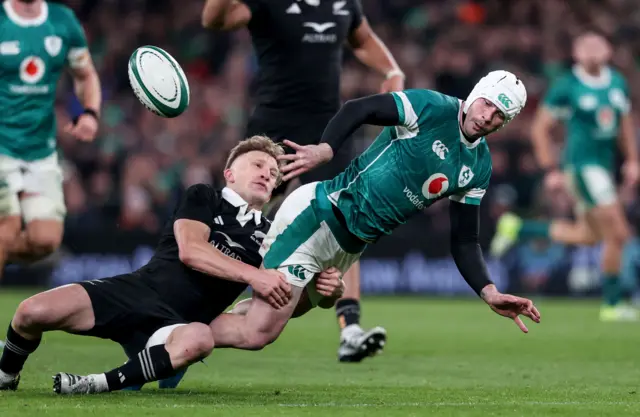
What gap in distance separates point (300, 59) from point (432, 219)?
8.54m

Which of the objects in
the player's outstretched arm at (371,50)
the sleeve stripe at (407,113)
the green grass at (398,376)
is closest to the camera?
the green grass at (398,376)

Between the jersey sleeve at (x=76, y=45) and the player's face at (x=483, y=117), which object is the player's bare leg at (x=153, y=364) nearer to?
the player's face at (x=483, y=117)

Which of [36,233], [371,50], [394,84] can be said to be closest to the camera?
[394,84]

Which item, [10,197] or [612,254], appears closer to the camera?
[10,197]

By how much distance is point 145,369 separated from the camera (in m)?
5.43

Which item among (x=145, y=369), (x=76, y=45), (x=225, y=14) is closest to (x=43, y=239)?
(x=76, y=45)

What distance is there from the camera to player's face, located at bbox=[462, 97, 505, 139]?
5801 millimetres

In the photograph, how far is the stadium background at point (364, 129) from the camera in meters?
15.7

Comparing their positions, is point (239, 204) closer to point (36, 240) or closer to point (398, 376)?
point (398, 376)

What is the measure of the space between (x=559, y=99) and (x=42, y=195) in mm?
6300

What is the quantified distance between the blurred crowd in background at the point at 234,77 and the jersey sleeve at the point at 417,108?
9.93 meters

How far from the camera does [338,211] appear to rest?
20.4 ft

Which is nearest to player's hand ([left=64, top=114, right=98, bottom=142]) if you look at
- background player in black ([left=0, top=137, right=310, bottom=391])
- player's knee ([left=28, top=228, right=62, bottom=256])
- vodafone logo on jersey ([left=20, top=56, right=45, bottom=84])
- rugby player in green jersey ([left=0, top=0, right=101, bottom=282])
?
rugby player in green jersey ([left=0, top=0, right=101, bottom=282])

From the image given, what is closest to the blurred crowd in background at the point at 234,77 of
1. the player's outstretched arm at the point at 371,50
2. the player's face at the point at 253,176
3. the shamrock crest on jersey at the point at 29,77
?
the shamrock crest on jersey at the point at 29,77
